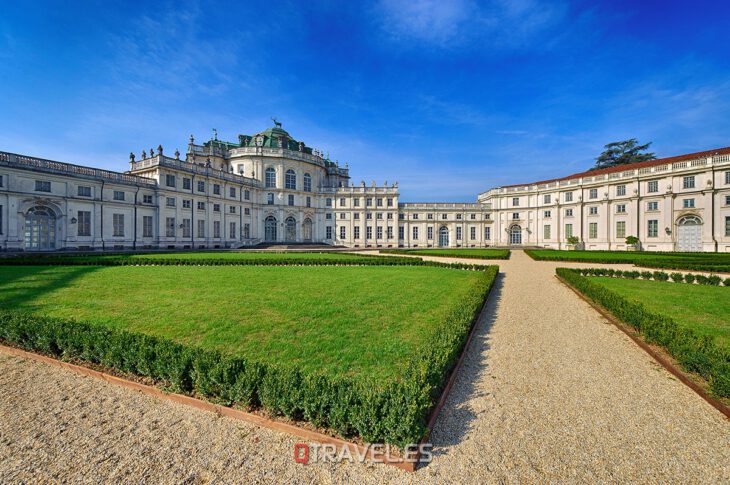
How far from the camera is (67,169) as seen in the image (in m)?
31.2

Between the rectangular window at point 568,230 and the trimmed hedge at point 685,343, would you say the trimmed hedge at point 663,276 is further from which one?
the rectangular window at point 568,230

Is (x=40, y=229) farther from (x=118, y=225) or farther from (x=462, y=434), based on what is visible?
(x=462, y=434)

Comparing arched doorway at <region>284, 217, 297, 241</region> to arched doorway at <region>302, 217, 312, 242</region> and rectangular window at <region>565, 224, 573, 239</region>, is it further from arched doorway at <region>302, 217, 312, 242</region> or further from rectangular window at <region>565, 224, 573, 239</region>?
rectangular window at <region>565, 224, 573, 239</region>

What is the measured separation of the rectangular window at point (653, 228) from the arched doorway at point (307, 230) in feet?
154

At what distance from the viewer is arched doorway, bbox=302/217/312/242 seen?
2163 inches

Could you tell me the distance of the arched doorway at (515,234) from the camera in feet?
182

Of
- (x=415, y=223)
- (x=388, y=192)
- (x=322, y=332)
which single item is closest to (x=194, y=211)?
(x=388, y=192)

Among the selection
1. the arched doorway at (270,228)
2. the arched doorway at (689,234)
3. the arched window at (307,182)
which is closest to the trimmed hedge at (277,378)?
the arched doorway at (270,228)

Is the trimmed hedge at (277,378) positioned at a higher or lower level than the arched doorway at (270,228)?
lower

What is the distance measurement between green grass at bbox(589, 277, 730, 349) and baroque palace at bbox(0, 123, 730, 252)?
34.4 meters

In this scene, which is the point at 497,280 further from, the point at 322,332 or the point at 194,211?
the point at 194,211

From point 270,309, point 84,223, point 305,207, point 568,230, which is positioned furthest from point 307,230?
point 270,309

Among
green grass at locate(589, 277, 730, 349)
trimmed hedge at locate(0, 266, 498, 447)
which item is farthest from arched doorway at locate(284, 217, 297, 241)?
trimmed hedge at locate(0, 266, 498, 447)

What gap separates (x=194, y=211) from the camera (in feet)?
136
